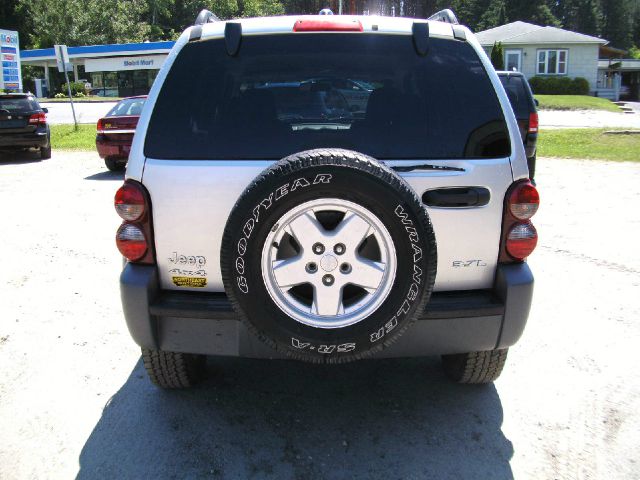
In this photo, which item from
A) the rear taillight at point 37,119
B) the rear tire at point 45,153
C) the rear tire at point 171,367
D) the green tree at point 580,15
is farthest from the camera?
the green tree at point 580,15

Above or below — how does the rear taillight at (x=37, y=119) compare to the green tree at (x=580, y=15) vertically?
below

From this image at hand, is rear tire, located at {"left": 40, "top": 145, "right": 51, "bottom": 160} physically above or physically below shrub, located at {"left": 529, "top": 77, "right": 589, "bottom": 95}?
below

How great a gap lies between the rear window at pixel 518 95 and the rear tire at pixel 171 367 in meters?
8.48

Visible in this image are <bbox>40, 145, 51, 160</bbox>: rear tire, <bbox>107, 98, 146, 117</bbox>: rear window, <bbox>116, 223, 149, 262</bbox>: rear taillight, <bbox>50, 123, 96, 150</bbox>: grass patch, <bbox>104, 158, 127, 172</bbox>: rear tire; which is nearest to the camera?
<bbox>116, 223, 149, 262</bbox>: rear taillight

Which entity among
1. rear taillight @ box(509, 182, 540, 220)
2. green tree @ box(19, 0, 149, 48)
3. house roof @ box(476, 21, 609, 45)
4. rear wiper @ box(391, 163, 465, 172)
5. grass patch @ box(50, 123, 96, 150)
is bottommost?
grass patch @ box(50, 123, 96, 150)

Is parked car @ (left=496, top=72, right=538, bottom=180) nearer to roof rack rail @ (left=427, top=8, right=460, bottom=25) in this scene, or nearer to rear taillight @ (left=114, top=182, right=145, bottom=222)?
roof rack rail @ (left=427, top=8, right=460, bottom=25)

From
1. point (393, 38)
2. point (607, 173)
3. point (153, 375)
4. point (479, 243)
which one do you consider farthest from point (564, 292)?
point (607, 173)

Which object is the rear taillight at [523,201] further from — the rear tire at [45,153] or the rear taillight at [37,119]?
the rear tire at [45,153]

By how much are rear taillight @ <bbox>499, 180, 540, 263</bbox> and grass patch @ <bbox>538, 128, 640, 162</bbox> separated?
494 inches

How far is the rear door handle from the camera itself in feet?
9.27

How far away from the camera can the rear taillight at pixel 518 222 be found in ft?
9.51

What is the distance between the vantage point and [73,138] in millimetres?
20453

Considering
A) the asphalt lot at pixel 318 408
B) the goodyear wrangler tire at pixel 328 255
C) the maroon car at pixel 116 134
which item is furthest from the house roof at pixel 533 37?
the goodyear wrangler tire at pixel 328 255

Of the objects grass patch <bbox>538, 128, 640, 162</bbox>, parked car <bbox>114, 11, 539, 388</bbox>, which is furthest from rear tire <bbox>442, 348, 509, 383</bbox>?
grass patch <bbox>538, 128, 640, 162</bbox>
